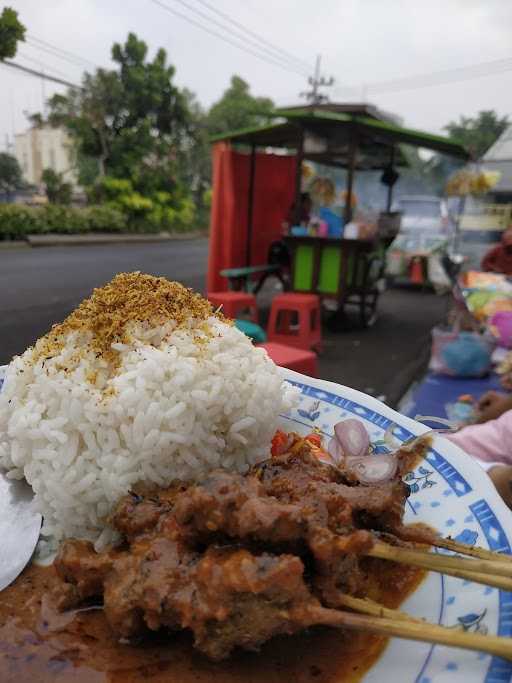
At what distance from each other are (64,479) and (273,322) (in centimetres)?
644

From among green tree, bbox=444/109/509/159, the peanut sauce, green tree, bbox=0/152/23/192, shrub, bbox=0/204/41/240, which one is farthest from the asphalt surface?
green tree, bbox=444/109/509/159

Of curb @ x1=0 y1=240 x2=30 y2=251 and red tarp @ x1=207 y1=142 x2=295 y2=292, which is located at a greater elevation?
red tarp @ x1=207 y1=142 x2=295 y2=292

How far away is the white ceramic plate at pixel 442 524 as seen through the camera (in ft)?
4.22

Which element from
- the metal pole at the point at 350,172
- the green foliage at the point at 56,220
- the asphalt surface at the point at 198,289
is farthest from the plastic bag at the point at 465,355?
the green foliage at the point at 56,220

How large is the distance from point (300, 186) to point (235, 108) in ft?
97.7

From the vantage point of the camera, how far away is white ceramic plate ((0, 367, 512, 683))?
1.29 metres

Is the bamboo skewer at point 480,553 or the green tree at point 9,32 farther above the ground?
the green tree at point 9,32

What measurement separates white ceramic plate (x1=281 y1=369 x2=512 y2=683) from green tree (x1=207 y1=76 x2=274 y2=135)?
103 feet

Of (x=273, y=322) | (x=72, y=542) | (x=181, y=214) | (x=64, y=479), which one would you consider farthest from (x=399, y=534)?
(x=181, y=214)

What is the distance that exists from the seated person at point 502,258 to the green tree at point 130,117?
2164 centimetres

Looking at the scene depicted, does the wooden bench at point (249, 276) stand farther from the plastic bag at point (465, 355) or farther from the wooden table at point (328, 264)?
the plastic bag at point (465, 355)

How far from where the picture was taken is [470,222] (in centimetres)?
1181

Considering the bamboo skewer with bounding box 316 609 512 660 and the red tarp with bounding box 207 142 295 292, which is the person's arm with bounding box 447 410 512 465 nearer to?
the bamboo skewer with bounding box 316 609 512 660

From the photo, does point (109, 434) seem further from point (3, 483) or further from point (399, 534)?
point (399, 534)
